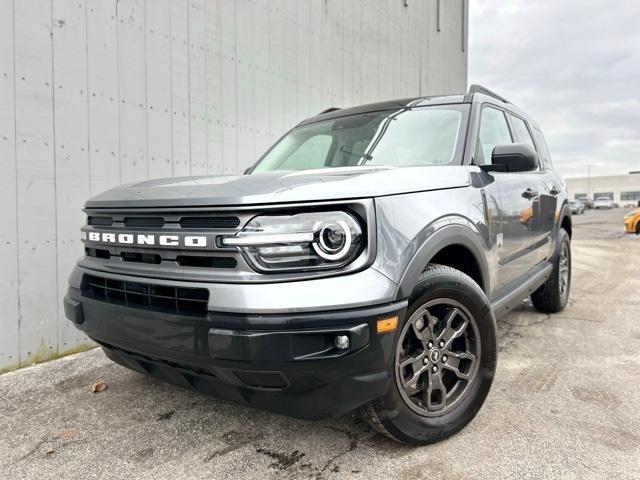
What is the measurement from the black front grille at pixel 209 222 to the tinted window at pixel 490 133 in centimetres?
171

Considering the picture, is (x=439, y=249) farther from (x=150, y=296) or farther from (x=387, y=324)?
(x=150, y=296)

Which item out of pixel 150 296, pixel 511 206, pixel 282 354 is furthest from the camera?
pixel 511 206

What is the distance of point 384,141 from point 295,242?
1435 mm

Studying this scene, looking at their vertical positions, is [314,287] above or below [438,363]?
above

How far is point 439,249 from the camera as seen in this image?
7.21 feet

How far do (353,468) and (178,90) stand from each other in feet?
12.5

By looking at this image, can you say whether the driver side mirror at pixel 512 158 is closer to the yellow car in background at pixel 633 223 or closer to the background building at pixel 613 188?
the yellow car in background at pixel 633 223

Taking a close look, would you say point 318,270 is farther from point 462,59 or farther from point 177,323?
point 462,59

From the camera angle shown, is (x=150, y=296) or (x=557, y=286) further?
(x=557, y=286)

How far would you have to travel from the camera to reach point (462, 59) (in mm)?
13016

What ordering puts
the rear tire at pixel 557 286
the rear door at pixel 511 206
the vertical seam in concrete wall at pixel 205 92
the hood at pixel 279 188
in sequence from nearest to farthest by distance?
the hood at pixel 279 188 → the rear door at pixel 511 206 → the rear tire at pixel 557 286 → the vertical seam in concrete wall at pixel 205 92

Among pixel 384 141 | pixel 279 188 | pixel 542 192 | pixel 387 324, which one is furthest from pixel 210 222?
pixel 542 192

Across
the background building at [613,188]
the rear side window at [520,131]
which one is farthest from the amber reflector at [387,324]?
the background building at [613,188]

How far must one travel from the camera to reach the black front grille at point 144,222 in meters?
2.09
